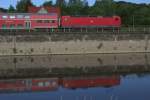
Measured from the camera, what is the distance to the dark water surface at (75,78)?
26250 mm

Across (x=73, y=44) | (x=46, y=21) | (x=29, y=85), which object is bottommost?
(x=29, y=85)

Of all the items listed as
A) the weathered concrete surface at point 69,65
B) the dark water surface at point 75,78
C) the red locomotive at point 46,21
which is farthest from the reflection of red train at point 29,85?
the red locomotive at point 46,21

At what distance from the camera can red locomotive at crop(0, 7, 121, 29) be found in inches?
2263

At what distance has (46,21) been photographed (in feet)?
192

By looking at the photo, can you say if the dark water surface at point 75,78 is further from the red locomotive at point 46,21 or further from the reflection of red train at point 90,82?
the red locomotive at point 46,21

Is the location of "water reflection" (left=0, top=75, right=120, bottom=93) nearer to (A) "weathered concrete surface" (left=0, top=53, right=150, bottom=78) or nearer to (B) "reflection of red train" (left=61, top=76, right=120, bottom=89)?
(B) "reflection of red train" (left=61, top=76, right=120, bottom=89)

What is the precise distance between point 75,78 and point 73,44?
753 inches

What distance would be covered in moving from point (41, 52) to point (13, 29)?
680 centimetres

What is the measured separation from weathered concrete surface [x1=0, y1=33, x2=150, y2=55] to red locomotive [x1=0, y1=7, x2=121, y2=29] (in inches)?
249

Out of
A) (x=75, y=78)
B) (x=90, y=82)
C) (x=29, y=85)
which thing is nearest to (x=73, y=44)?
(x=75, y=78)

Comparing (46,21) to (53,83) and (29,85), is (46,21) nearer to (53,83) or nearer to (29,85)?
(53,83)

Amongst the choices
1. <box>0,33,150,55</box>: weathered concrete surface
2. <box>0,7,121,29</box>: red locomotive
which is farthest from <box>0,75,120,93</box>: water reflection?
<box>0,7,121,29</box>: red locomotive

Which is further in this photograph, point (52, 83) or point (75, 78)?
point (75, 78)

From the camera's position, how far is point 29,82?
1259 inches
